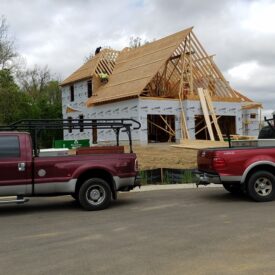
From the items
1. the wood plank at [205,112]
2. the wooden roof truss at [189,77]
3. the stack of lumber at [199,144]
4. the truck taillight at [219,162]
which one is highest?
the wooden roof truss at [189,77]

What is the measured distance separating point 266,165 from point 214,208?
1918 millimetres

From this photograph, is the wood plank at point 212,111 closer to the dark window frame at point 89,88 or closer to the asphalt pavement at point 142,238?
the dark window frame at point 89,88

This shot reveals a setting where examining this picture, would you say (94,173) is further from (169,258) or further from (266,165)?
(169,258)

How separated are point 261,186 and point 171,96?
23.8 metres

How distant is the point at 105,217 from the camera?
9.86m

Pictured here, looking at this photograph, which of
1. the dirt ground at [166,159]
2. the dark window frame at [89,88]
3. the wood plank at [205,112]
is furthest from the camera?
the dark window frame at [89,88]

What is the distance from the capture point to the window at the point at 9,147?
34.1 ft

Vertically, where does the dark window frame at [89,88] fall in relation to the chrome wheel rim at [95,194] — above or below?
above

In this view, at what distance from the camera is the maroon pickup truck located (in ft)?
37.3

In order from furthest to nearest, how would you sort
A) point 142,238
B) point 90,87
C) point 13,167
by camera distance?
point 90,87 → point 13,167 → point 142,238

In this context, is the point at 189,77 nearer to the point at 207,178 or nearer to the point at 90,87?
the point at 90,87

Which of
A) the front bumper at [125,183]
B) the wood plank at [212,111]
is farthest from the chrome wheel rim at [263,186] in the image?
the wood plank at [212,111]

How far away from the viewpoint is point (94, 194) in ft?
35.9

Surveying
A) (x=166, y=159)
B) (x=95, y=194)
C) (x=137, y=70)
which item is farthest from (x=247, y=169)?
(x=137, y=70)
